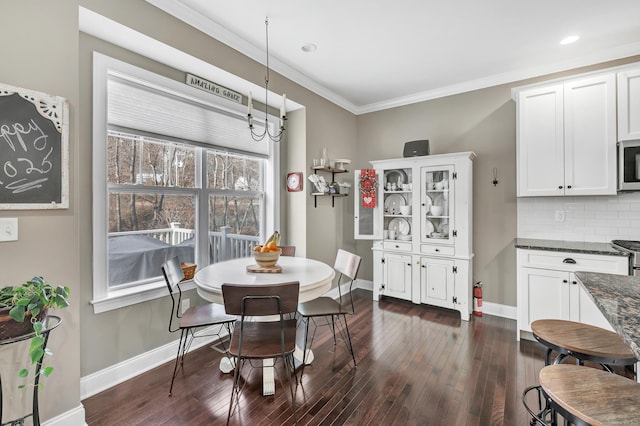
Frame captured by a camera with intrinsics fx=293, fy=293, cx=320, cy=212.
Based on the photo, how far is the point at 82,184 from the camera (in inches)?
82.0

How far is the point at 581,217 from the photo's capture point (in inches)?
125

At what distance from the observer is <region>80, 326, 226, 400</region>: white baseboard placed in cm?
208

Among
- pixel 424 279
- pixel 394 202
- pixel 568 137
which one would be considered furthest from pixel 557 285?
pixel 394 202

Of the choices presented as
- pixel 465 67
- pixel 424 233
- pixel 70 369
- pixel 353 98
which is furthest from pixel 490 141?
pixel 70 369

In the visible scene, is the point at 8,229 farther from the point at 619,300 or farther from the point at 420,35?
the point at 420,35

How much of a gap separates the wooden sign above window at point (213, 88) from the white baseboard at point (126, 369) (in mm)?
2385

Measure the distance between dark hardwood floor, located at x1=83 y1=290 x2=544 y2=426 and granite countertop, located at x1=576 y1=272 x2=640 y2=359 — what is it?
103 centimetres

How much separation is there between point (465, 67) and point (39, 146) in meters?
3.95

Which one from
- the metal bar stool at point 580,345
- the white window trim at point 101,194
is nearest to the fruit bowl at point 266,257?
the white window trim at point 101,194

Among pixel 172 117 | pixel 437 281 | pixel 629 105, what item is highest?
pixel 629 105

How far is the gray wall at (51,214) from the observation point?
5.10 ft

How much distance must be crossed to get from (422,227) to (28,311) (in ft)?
12.0

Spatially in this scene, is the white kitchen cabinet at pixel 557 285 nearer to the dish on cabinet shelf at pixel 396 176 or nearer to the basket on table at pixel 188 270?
the dish on cabinet shelf at pixel 396 176

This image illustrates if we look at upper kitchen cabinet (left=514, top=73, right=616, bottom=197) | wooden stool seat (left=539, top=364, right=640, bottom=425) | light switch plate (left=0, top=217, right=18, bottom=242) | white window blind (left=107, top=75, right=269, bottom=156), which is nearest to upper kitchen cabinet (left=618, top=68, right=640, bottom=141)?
upper kitchen cabinet (left=514, top=73, right=616, bottom=197)
